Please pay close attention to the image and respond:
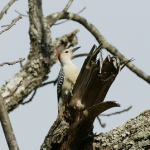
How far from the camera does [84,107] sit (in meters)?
3.92

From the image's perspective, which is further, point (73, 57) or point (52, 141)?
point (73, 57)

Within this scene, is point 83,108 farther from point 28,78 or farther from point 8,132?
point 28,78

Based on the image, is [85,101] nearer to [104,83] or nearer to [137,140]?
[104,83]

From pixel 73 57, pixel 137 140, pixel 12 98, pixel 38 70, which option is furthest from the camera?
pixel 73 57

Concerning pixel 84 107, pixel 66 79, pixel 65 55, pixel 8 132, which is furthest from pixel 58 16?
pixel 8 132

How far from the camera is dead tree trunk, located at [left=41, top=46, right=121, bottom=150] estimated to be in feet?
12.2

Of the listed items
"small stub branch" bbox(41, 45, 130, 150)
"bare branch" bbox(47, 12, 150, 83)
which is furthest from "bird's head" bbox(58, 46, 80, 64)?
"small stub branch" bbox(41, 45, 130, 150)

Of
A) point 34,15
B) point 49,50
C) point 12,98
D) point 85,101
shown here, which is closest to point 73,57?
point 49,50

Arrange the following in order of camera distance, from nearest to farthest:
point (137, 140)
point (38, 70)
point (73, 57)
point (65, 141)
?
point (137, 140) < point (65, 141) < point (38, 70) < point (73, 57)

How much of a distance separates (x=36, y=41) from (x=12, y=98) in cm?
140

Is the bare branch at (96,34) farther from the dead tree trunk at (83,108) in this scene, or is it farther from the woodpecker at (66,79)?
the dead tree trunk at (83,108)

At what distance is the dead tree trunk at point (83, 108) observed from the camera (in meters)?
3.71

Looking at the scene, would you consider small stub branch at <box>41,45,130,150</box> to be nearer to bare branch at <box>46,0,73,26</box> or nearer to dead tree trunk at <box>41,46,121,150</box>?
dead tree trunk at <box>41,46,121,150</box>

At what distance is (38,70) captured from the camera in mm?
6930
